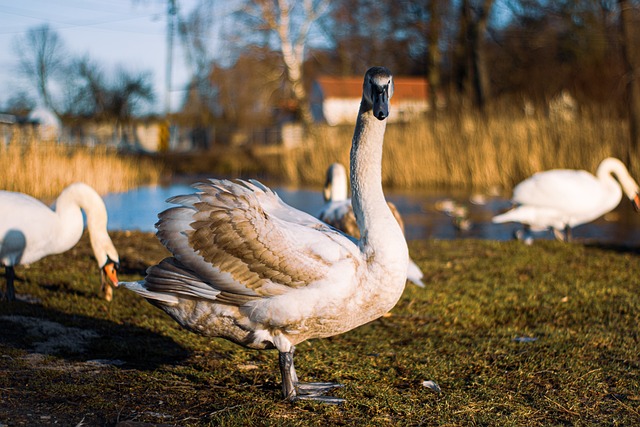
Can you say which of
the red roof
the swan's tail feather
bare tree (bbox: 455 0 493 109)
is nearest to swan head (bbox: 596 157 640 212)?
the swan's tail feather

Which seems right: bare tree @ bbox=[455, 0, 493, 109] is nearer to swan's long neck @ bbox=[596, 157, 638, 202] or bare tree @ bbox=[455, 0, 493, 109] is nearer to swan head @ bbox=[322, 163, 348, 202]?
swan's long neck @ bbox=[596, 157, 638, 202]

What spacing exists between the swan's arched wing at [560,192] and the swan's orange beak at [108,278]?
5.82m

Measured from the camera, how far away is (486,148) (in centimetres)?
1691

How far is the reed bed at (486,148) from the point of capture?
615 inches

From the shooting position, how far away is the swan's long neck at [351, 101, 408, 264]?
367cm

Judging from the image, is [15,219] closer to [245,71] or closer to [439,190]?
[439,190]

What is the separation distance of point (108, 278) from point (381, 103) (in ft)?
10.7

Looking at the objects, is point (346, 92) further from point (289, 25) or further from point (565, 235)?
point (565, 235)

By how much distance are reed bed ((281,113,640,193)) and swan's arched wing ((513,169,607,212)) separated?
5294 mm

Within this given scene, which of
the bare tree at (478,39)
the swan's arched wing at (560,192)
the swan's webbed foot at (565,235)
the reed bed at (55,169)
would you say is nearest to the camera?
the swan's arched wing at (560,192)

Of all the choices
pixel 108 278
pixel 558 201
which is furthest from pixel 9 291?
pixel 558 201

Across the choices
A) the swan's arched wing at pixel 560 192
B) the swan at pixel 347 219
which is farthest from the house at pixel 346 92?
the swan at pixel 347 219

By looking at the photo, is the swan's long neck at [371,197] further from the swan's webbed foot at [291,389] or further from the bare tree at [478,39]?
the bare tree at [478,39]

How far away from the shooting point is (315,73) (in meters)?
57.4
